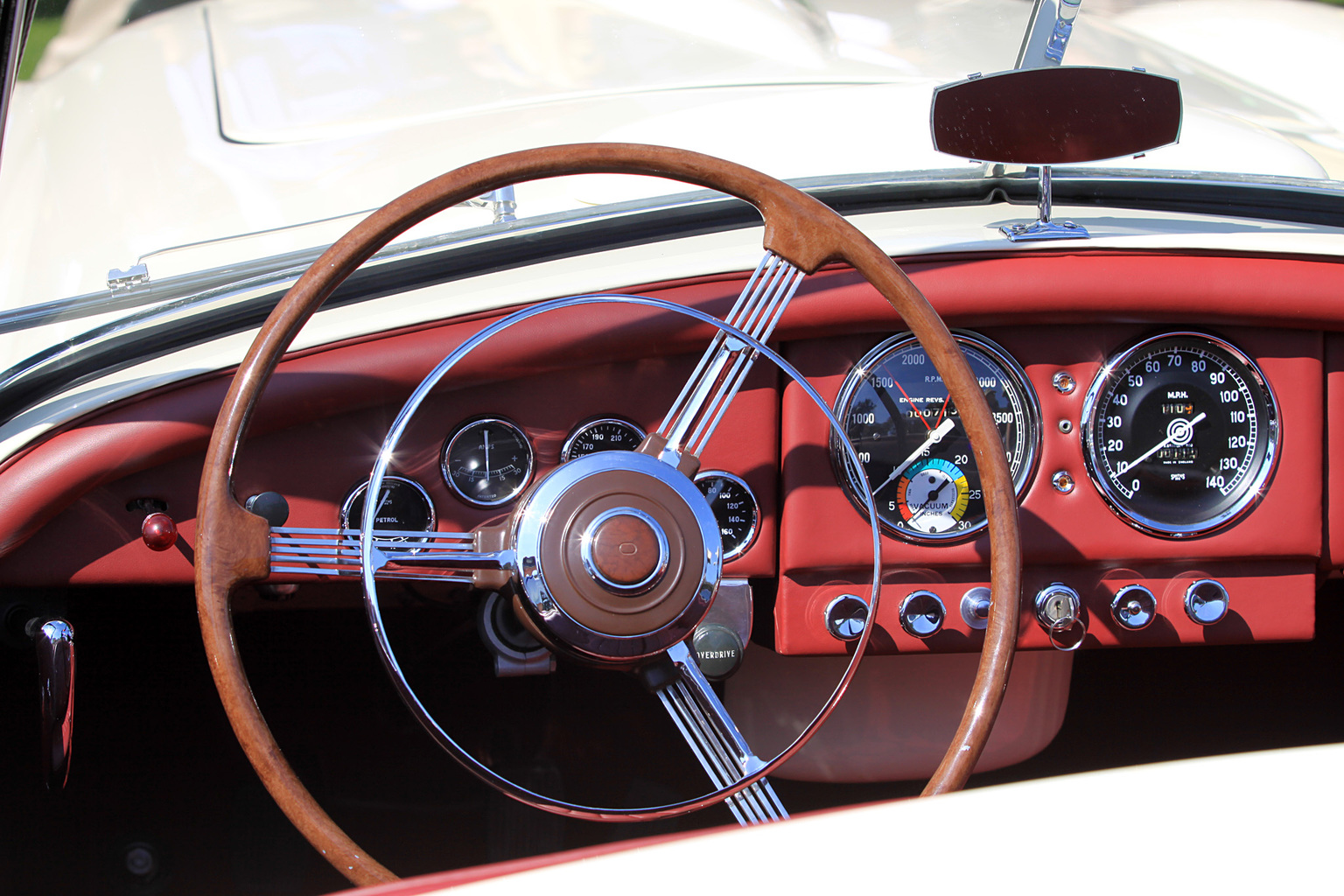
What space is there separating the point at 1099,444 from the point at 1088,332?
19cm

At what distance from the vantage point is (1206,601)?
181 centimetres

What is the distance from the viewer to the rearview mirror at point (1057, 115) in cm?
159

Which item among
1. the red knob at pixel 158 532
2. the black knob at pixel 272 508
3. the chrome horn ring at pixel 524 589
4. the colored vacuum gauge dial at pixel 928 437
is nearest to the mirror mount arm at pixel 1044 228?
the colored vacuum gauge dial at pixel 928 437

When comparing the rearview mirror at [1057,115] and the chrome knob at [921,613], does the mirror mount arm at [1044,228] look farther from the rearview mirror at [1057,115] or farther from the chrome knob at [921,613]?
the chrome knob at [921,613]

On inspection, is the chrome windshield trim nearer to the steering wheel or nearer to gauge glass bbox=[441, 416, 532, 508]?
gauge glass bbox=[441, 416, 532, 508]

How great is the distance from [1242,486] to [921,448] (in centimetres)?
58

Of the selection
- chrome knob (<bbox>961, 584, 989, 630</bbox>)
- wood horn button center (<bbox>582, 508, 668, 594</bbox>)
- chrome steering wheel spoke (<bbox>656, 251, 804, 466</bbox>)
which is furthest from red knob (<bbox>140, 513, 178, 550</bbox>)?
chrome knob (<bbox>961, 584, 989, 630</bbox>)

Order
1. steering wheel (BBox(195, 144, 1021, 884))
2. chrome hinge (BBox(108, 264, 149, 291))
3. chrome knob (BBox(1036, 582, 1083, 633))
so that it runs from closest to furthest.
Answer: steering wheel (BBox(195, 144, 1021, 884)), chrome hinge (BBox(108, 264, 149, 291)), chrome knob (BBox(1036, 582, 1083, 633))

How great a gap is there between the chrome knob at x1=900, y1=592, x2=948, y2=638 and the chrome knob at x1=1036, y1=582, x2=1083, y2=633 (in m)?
0.17

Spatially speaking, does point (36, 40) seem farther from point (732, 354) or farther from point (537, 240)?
point (732, 354)

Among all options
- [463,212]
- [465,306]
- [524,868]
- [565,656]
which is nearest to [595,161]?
[465,306]

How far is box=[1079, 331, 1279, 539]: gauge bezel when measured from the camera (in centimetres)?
178

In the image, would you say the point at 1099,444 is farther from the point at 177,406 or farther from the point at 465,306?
the point at 177,406

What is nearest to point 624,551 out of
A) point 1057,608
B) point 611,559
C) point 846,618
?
point 611,559
